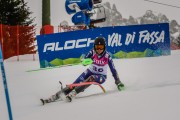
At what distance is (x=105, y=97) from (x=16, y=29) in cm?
1121

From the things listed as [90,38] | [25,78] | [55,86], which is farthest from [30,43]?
[55,86]

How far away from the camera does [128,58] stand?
13.5 meters

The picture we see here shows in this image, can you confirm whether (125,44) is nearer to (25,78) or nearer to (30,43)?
(25,78)

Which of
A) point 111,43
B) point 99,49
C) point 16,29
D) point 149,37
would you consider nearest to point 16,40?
point 16,29

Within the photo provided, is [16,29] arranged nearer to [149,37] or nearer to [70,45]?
[70,45]

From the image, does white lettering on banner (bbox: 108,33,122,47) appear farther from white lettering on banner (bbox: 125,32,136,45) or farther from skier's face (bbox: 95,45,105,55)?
skier's face (bbox: 95,45,105,55)

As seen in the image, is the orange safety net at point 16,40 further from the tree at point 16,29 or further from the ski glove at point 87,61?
the ski glove at point 87,61

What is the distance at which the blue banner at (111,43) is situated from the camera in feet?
40.3

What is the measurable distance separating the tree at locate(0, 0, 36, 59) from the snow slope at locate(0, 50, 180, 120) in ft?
17.5

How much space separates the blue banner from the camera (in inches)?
484

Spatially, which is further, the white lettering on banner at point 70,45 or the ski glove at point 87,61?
the white lettering on banner at point 70,45

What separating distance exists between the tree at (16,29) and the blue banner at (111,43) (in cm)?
439

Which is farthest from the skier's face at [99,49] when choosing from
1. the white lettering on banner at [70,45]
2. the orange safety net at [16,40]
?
the orange safety net at [16,40]

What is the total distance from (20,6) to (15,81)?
34.5 feet
